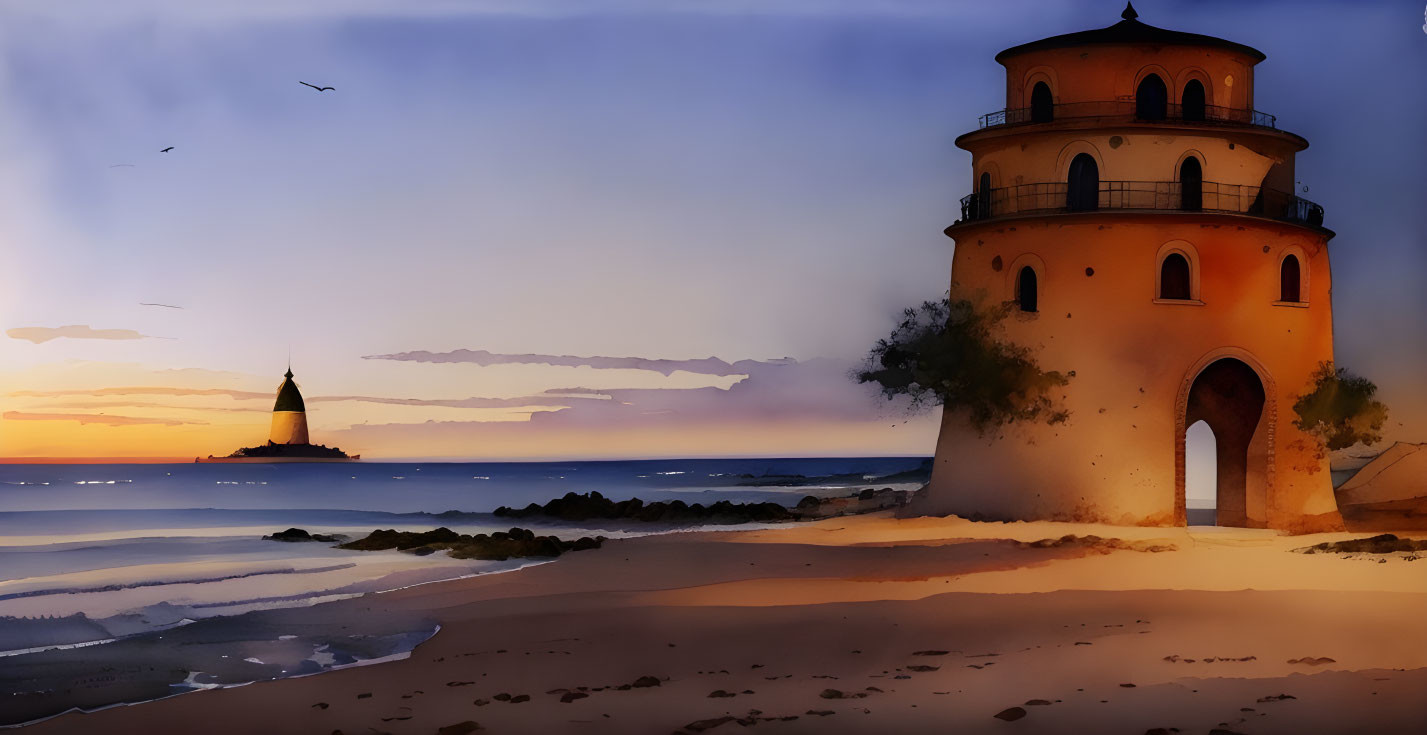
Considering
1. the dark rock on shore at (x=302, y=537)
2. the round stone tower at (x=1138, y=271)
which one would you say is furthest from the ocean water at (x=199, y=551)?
the round stone tower at (x=1138, y=271)

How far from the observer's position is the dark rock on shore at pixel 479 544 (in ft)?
90.9

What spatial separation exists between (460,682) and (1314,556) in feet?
42.2

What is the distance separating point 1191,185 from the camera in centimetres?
2709

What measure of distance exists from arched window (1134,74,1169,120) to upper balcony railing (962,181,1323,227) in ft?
5.10

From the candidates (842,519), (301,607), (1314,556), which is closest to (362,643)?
(301,607)

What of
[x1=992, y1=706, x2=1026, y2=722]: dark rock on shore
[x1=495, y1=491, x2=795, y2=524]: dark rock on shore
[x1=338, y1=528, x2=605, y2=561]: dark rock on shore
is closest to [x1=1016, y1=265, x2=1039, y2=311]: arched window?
[x1=338, y1=528, x2=605, y2=561]: dark rock on shore

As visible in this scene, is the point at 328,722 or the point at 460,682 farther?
the point at 460,682

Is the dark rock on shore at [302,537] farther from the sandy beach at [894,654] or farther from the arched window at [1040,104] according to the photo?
the arched window at [1040,104]

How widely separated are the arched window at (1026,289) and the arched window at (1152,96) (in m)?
3.70

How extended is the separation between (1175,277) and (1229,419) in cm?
531

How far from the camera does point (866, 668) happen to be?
1191 centimetres

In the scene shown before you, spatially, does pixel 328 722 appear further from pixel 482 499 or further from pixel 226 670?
pixel 482 499

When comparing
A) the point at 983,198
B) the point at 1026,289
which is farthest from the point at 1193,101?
the point at 1026,289

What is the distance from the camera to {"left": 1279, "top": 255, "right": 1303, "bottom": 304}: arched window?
2744 centimetres
